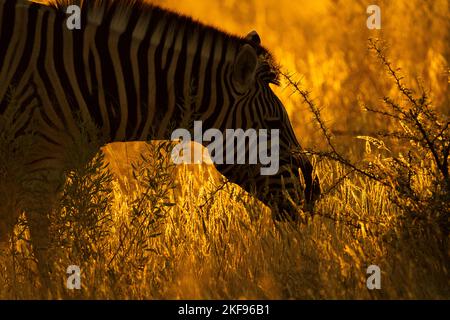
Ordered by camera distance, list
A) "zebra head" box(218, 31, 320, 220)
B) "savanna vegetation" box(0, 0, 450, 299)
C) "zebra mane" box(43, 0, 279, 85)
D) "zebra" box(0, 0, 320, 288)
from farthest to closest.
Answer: "zebra head" box(218, 31, 320, 220)
"zebra mane" box(43, 0, 279, 85)
"zebra" box(0, 0, 320, 288)
"savanna vegetation" box(0, 0, 450, 299)

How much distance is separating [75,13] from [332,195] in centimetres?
210

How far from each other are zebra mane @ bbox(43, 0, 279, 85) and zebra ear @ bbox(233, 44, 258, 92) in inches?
2.6

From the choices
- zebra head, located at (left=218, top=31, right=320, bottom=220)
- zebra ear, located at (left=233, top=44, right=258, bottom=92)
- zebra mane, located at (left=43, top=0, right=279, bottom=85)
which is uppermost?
zebra mane, located at (left=43, top=0, right=279, bottom=85)

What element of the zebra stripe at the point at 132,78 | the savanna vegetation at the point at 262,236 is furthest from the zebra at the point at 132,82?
the savanna vegetation at the point at 262,236

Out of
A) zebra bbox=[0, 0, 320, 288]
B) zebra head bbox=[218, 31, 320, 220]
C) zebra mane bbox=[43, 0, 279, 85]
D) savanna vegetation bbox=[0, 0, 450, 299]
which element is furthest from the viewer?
zebra head bbox=[218, 31, 320, 220]

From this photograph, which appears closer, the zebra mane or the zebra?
the zebra

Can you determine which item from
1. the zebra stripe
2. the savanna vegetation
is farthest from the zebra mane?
the savanna vegetation

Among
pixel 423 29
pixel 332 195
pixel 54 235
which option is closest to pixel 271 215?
pixel 332 195

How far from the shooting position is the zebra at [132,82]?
553 cm

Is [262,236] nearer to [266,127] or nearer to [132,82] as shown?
[266,127]

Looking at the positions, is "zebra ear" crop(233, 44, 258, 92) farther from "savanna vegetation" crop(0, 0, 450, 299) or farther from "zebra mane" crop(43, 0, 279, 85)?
"savanna vegetation" crop(0, 0, 450, 299)

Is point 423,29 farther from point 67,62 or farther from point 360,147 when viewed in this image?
point 67,62

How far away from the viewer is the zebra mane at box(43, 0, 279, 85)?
584cm
